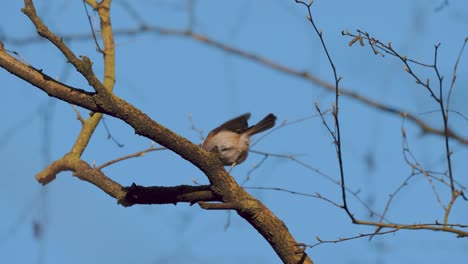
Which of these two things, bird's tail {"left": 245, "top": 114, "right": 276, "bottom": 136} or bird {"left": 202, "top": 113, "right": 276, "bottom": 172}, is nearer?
bird {"left": 202, "top": 113, "right": 276, "bottom": 172}

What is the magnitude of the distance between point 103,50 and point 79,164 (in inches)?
37.7

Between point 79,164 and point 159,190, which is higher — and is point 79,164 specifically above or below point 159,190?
above

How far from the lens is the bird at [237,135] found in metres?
3.67

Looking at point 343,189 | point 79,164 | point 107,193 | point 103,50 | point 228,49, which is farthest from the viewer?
point 228,49

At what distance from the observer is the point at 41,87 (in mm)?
2504

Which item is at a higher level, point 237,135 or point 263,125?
point 263,125

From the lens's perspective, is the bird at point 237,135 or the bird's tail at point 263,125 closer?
the bird at point 237,135

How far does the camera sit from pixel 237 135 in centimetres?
384

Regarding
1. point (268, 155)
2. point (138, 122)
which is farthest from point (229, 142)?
point (138, 122)

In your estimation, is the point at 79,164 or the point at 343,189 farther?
the point at 79,164

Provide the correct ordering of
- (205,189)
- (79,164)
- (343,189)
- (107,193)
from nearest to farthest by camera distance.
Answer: (343,189) < (205,189) < (107,193) < (79,164)

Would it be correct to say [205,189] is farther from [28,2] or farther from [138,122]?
[28,2]

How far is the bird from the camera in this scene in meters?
3.67

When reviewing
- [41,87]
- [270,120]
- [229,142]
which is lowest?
[41,87]
